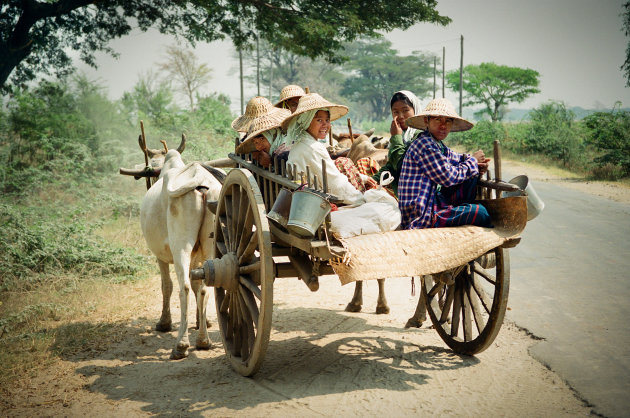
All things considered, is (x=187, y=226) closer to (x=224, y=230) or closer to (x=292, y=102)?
(x=224, y=230)

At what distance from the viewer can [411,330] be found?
502cm

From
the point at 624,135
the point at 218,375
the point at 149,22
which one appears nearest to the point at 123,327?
the point at 218,375

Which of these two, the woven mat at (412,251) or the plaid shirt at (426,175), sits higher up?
the plaid shirt at (426,175)

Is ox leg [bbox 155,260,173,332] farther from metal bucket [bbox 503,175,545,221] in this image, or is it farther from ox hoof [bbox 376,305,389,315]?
metal bucket [bbox 503,175,545,221]

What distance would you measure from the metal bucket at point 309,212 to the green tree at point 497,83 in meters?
37.8

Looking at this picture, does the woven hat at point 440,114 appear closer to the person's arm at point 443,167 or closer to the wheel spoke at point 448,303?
the person's arm at point 443,167

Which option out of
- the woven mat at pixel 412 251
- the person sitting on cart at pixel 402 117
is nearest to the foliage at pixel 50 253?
the person sitting on cart at pixel 402 117

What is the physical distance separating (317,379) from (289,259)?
905mm

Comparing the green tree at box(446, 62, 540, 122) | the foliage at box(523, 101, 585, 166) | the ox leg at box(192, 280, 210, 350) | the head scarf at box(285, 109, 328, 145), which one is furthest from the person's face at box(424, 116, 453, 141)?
the green tree at box(446, 62, 540, 122)

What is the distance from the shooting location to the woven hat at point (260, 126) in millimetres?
4375

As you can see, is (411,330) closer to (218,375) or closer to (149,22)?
(218,375)

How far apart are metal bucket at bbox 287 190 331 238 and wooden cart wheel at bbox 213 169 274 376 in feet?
1.27

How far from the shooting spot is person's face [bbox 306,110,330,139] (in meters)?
3.86

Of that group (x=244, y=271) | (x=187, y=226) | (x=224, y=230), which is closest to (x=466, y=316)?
(x=244, y=271)
